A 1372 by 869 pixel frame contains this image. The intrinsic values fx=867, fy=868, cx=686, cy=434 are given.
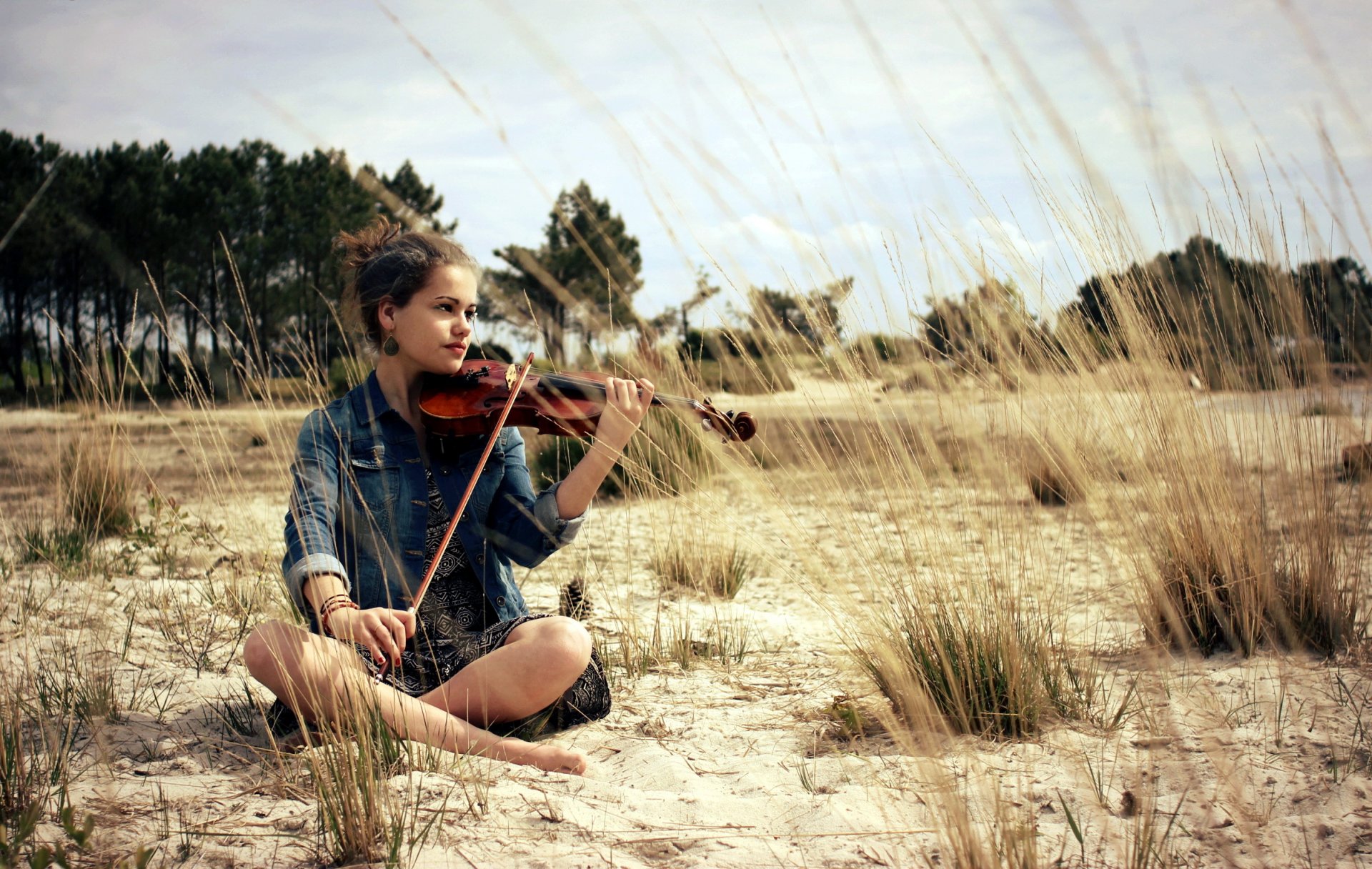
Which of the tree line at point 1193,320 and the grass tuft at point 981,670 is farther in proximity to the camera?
the tree line at point 1193,320

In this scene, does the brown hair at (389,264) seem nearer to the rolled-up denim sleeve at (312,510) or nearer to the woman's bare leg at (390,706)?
the rolled-up denim sleeve at (312,510)

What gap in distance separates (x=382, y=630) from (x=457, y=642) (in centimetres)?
59

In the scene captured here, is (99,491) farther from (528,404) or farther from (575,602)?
(528,404)

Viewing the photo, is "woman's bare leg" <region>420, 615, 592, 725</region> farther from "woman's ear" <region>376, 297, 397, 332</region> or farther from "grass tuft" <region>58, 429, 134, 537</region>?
"grass tuft" <region>58, 429, 134, 537</region>

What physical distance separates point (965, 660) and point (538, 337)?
1.24m

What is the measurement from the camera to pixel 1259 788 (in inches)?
62.9

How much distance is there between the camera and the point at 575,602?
9.23 ft

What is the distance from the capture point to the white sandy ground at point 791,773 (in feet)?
4.64

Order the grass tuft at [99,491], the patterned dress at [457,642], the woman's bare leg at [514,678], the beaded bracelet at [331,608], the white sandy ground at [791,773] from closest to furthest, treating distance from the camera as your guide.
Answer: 1. the white sandy ground at [791,773]
2. the beaded bracelet at [331,608]
3. the woman's bare leg at [514,678]
4. the patterned dress at [457,642]
5. the grass tuft at [99,491]

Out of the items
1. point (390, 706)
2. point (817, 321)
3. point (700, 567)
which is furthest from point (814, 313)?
point (700, 567)

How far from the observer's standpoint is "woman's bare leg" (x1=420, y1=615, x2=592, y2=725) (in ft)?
6.40

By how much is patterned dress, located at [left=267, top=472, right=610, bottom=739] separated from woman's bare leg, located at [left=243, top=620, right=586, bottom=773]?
0.50 feet

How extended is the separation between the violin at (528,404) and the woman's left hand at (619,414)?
66mm

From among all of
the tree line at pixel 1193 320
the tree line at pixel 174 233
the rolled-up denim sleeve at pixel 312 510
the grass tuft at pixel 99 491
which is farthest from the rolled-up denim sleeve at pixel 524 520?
the tree line at pixel 174 233
